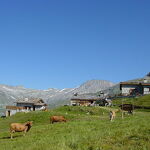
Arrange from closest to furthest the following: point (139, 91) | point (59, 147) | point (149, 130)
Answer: point (59, 147), point (149, 130), point (139, 91)

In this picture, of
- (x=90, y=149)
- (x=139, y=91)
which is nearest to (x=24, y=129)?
(x=90, y=149)

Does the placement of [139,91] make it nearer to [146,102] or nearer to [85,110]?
[146,102]

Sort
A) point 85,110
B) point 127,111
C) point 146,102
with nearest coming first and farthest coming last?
point 127,111 → point 85,110 → point 146,102

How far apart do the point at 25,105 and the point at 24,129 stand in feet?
356

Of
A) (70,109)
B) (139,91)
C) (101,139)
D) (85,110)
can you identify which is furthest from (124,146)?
(139,91)

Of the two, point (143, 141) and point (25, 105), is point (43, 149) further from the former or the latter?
point (25, 105)

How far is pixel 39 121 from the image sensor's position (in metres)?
59.9

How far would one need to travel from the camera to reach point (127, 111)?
58.9 meters

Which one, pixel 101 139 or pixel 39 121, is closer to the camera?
pixel 101 139

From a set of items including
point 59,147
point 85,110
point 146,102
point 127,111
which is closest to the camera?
point 59,147

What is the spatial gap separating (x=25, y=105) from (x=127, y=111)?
8622cm

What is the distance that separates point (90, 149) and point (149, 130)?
15.5 feet

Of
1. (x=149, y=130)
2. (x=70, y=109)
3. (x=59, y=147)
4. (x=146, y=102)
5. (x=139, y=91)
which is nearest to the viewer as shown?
(x=59, y=147)

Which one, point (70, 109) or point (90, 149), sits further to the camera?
point (70, 109)
